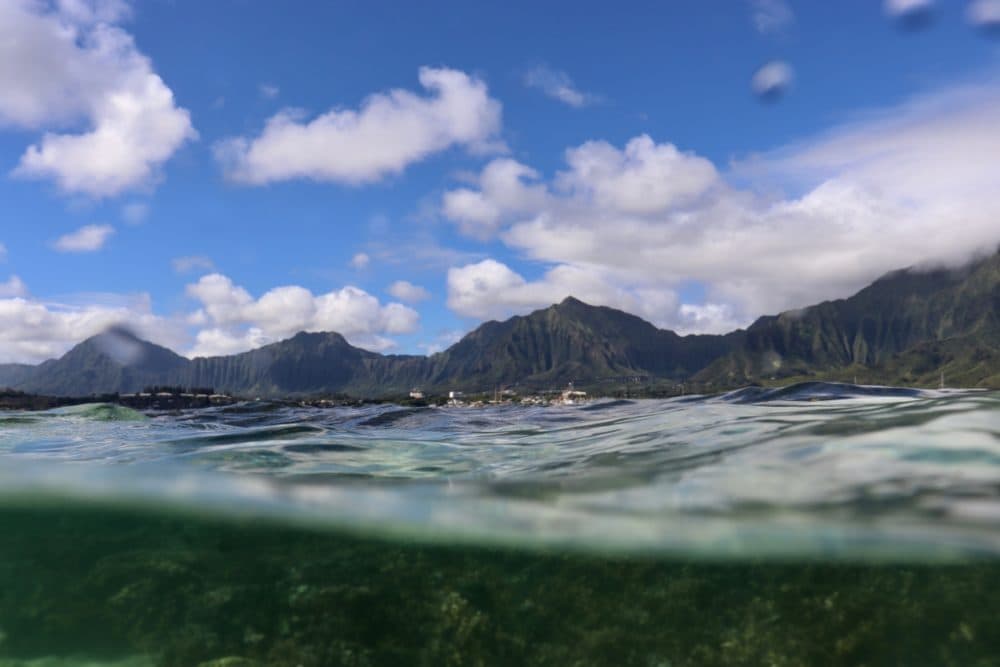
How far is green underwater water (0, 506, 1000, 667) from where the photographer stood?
746 cm

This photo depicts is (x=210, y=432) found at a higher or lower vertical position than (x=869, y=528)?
higher

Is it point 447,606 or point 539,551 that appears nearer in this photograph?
point 447,606

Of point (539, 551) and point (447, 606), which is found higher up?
point (539, 551)

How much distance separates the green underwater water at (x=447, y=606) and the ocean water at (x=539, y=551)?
3cm

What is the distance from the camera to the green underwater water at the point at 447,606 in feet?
24.5

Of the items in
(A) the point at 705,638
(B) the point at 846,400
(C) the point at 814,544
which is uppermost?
(B) the point at 846,400

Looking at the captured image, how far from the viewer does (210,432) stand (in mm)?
15430

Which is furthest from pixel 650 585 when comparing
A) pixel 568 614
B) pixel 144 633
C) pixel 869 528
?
pixel 144 633

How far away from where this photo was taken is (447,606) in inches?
328

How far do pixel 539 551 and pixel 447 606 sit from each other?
6.49 feet

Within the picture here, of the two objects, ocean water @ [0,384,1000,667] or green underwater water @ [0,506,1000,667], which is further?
ocean water @ [0,384,1000,667]

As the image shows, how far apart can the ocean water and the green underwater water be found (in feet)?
0.11

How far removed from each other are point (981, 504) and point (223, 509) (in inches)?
436

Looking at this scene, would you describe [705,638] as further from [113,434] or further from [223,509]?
[113,434]
